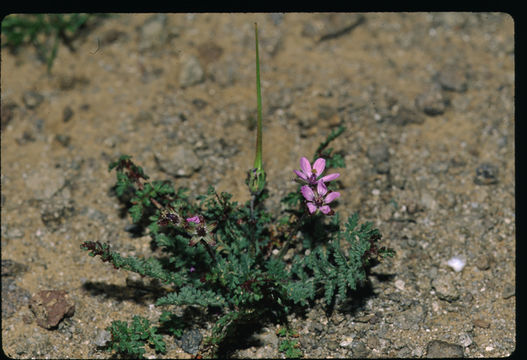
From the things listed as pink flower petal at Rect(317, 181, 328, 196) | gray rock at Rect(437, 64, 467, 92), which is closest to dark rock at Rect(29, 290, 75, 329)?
pink flower petal at Rect(317, 181, 328, 196)

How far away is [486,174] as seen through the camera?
4918 millimetres

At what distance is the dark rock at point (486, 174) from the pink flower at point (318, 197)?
216 cm

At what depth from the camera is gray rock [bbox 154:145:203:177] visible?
4961mm

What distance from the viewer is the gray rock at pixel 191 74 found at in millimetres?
5586

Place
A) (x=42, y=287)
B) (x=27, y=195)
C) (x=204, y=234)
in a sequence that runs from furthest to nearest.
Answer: (x=27, y=195), (x=42, y=287), (x=204, y=234)

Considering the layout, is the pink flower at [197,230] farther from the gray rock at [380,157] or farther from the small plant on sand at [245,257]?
the gray rock at [380,157]

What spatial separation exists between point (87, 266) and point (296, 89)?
8.96 feet

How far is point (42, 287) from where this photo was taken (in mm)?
4410

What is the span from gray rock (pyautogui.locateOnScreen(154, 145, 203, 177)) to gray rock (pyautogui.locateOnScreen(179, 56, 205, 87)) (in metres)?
0.92

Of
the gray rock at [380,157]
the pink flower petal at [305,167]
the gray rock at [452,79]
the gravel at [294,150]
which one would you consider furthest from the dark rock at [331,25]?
the pink flower petal at [305,167]

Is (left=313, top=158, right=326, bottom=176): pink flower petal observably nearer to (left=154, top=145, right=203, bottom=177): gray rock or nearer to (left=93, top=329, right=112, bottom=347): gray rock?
(left=154, top=145, right=203, bottom=177): gray rock

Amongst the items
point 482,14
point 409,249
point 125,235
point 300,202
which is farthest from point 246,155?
point 482,14

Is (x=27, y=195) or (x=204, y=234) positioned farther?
(x=27, y=195)

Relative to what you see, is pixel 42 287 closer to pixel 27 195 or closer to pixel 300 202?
pixel 27 195
